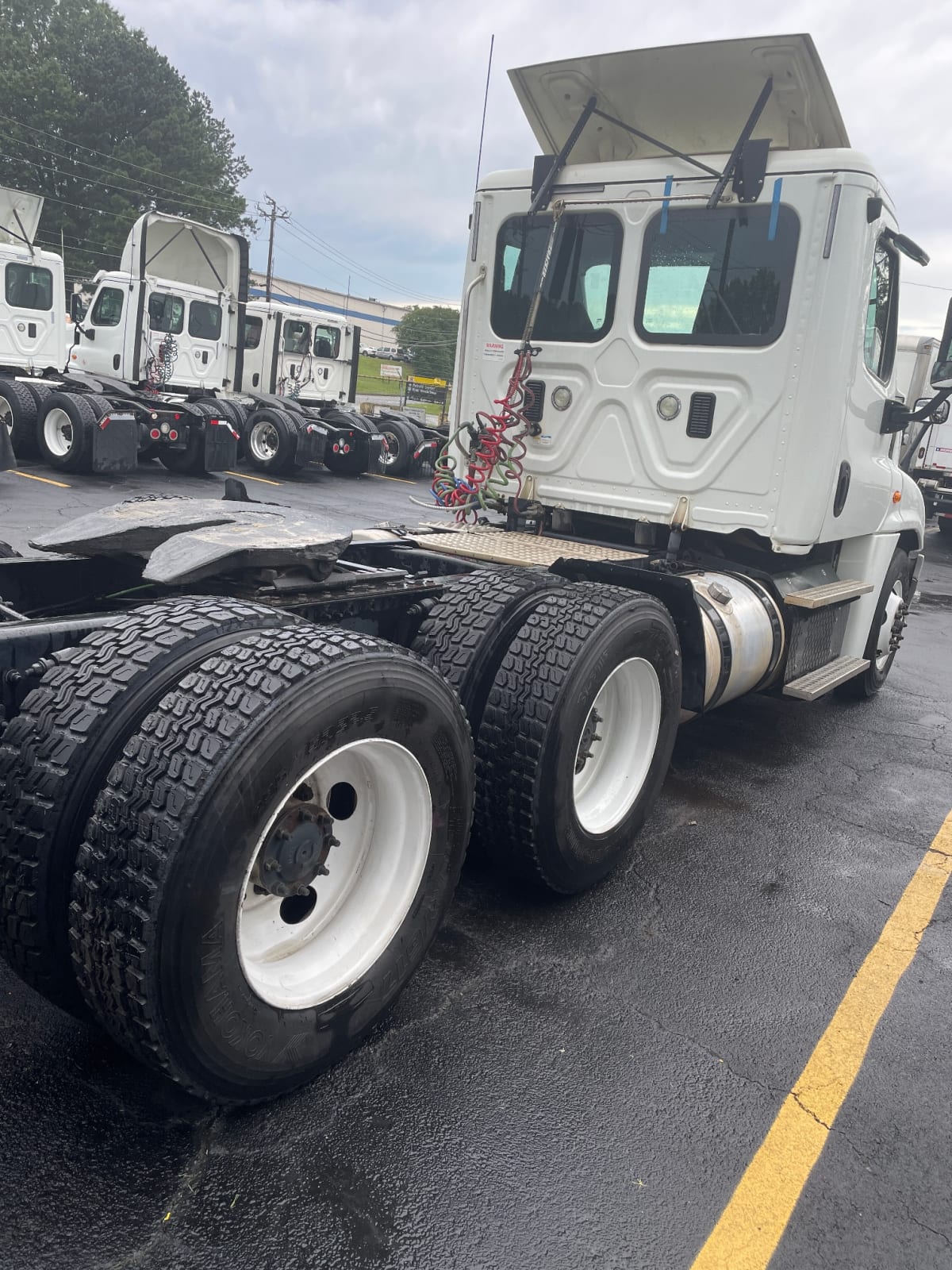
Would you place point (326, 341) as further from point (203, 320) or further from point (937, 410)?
point (937, 410)

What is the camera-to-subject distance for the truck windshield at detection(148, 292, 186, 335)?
1603 cm

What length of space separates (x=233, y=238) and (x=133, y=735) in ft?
53.2

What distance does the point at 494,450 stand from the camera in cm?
561

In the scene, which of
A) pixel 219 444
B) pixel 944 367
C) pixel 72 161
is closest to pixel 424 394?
pixel 72 161

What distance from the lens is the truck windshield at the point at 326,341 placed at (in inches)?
813

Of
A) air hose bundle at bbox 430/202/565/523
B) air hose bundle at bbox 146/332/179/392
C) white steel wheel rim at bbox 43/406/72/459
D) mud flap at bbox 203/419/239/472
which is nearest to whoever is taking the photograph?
air hose bundle at bbox 430/202/565/523

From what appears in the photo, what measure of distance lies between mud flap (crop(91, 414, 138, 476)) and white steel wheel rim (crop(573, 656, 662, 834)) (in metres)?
12.0

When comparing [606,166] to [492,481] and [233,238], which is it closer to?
[492,481]

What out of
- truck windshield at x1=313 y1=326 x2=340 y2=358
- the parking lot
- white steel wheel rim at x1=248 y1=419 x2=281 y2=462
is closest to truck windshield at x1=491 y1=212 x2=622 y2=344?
the parking lot

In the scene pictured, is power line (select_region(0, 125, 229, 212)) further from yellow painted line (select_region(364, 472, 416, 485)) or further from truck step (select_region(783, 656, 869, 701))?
truck step (select_region(783, 656, 869, 701))

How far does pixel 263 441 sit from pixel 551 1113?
16.9 metres

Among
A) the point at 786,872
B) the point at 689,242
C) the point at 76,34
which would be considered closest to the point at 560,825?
the point at 786,872

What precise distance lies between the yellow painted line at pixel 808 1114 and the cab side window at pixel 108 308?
15864 mm

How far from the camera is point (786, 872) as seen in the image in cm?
412
